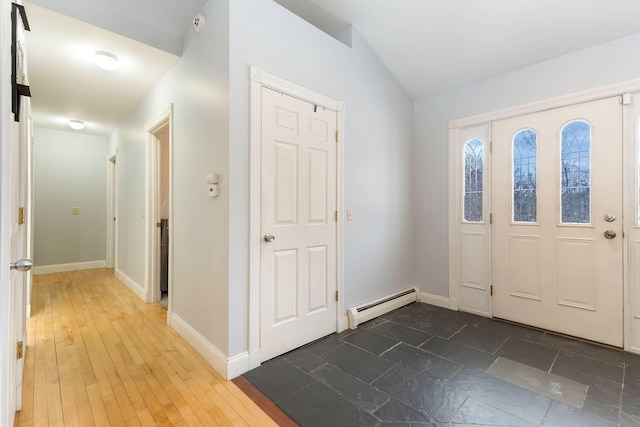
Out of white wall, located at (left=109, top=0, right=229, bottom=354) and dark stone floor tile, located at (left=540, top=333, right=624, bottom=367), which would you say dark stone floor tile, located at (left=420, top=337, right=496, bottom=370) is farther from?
white wall, located at (left=109, top=0, right=229, bottom=354)

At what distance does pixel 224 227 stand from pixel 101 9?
198 cm

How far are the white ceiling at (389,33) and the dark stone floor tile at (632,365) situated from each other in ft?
8.48

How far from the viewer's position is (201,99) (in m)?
2.37

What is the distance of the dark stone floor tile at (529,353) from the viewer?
219cm

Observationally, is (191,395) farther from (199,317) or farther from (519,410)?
(519,410)

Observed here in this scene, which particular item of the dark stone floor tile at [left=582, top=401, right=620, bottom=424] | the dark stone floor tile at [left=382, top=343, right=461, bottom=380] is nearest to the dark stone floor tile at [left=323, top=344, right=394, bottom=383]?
the dark stone floor tile at [left=382, top=343, right=461, bottom=380]

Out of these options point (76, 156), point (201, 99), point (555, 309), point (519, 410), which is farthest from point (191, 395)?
point (76, 156)

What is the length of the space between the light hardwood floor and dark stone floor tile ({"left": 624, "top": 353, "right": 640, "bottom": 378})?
252 centimetres

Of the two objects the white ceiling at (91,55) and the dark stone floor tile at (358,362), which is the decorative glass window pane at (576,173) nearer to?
the dark stone floor tile at (358,362)

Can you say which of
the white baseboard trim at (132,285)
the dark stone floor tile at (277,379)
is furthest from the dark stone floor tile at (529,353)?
the white baseboard trim at (132,285)

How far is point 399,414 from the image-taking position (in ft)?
5.43

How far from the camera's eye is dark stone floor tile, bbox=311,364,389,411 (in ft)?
5.76

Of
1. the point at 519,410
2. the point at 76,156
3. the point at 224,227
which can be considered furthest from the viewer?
the point at 76,156

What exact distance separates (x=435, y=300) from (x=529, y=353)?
1196mm
